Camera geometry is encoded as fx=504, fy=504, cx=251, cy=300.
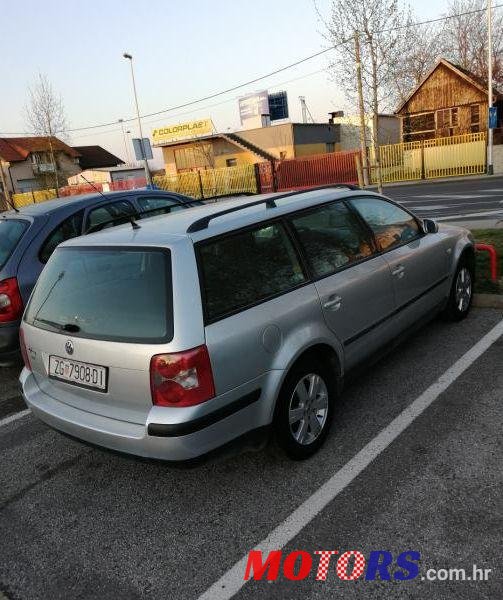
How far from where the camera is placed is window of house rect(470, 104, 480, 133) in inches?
1173

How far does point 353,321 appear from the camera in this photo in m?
3.38

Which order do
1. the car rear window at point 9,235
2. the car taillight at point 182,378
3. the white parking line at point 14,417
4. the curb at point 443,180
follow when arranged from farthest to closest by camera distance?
the curb at point 443,180, the car rear window at point 9,235, the white parking line at point 14,417, the car taillight at point 182,378

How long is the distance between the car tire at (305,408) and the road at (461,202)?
8707 mm

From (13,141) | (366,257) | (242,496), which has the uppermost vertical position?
(13,141)

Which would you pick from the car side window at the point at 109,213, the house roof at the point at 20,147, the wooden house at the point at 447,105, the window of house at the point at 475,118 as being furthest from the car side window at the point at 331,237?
the house roof at the point at 20,147

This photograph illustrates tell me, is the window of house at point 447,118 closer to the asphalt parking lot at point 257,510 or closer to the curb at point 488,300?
the curb at point 488,300

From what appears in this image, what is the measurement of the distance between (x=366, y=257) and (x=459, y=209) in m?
11.1

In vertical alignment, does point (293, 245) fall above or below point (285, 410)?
above

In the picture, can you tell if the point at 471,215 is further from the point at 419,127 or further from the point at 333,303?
the point at 419,127

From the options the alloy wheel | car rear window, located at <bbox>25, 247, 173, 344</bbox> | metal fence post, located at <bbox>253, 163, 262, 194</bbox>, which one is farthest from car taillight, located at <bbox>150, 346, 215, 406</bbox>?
metal fence post, located at <bbox>253, 163, 262, 194</bbox>

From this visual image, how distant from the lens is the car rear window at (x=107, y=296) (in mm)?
2549

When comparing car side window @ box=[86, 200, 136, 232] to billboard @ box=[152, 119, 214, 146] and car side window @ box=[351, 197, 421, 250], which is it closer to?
car side window @ box=[351, 197, 421, 250]

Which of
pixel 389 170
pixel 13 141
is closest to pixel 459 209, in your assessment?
pixel 389 170

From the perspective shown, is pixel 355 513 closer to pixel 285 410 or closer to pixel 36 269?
pixel 285 410
